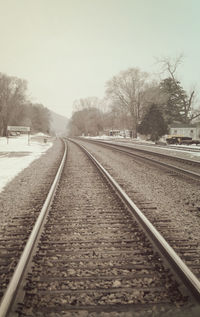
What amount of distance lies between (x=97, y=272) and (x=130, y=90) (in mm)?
56358

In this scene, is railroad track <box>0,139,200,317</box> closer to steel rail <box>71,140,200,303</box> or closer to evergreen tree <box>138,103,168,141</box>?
steel rail <box>71,140,200,303</box>

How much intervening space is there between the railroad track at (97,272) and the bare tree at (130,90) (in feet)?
171

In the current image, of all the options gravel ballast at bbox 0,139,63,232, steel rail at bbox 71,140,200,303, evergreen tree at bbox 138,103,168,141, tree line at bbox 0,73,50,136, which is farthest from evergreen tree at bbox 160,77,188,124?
steel rail at bbox 71,140,200,303

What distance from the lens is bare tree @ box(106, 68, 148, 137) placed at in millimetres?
55812

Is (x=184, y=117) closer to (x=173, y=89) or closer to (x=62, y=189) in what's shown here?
(x=173, y=89)

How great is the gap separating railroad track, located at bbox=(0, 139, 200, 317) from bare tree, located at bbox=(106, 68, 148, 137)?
52178 millimetres

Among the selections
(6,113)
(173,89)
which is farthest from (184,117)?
(6,113)

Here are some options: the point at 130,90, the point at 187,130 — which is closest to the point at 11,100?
the point at 130,90

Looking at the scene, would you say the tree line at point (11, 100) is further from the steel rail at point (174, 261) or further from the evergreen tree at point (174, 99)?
the steel rail at point (174, 261)

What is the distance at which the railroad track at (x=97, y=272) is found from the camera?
2.26 m

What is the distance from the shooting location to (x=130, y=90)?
56.3 meters

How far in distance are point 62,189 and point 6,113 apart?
220 ft

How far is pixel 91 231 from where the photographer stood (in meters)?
4.03

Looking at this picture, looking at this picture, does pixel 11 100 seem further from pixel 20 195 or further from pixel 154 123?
pixel 20 195
